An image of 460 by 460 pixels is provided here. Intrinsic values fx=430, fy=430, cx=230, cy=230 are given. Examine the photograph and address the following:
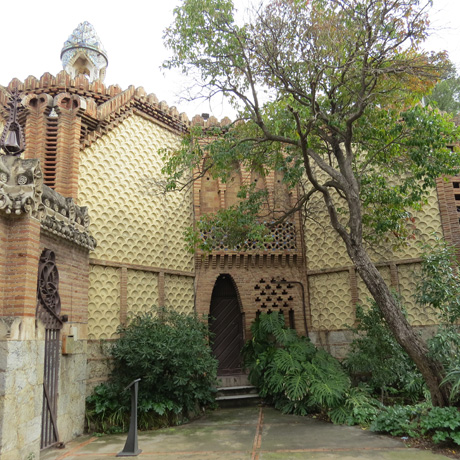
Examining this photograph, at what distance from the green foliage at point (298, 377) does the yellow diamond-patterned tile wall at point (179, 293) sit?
174cm

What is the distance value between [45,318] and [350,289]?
23.2ft

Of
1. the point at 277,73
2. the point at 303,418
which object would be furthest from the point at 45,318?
the point at 277,73

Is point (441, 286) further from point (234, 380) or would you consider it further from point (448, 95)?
point (448, 95)

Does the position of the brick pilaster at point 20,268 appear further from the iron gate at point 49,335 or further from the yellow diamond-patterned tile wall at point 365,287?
the yellow diamond-patterned tile wall at point 365,287

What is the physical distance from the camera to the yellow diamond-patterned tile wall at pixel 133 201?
9055 mm

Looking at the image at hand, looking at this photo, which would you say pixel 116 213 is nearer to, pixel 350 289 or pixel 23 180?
pixel 23 180

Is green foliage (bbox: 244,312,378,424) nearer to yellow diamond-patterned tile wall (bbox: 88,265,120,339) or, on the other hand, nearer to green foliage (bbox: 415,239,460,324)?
green foliage (bbox: 415,239,460,324)

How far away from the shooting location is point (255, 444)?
6691 mm

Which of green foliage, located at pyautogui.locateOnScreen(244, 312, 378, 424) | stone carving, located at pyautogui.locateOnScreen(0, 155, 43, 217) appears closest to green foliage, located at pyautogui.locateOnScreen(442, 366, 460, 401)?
green foliage, located at pyautogui.locateOnScreen(244, 312, 378, 424)

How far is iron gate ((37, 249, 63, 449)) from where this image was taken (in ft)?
21.6

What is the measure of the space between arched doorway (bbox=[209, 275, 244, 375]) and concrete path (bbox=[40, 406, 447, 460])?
9.52ft

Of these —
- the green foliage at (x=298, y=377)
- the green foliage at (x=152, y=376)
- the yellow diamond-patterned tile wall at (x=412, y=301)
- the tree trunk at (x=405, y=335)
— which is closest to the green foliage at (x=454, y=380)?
the tree trunk at (x=405, y=335)

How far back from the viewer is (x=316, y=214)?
37.7ft

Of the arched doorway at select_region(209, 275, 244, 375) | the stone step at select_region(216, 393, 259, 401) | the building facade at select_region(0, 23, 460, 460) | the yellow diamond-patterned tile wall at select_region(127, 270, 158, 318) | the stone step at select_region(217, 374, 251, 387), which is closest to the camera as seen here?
the building facade at select_region(0, 23, 460, 460)
